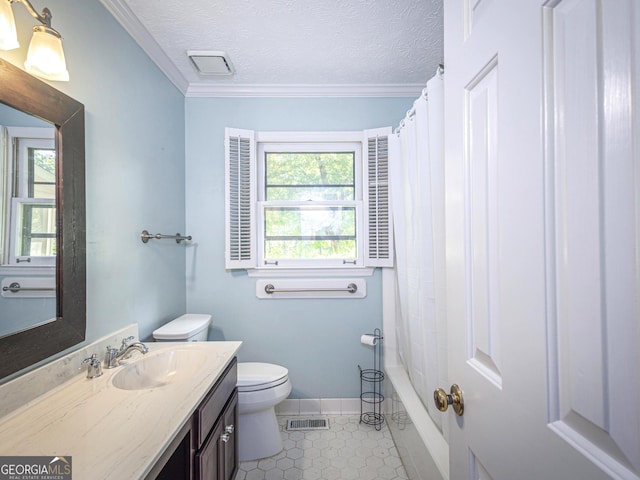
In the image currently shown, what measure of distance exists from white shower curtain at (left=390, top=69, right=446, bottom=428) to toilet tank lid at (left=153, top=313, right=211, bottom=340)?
1252mm

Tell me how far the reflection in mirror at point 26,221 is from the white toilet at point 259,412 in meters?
1.04

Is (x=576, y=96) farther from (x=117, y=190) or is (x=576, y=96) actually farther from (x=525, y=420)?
(x=117, y=190)

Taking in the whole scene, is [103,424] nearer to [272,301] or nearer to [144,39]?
[272,301]

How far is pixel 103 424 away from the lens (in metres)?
0.88

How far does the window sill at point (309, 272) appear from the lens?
2.28 meters

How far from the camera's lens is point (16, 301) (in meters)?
0.97

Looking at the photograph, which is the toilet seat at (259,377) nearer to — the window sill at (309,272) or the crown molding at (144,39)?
the window sill at (309,272)

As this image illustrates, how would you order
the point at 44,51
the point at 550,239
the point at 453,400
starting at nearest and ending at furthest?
1. the point at 550,239
2. the point at 453,400
3. the point at 44,51

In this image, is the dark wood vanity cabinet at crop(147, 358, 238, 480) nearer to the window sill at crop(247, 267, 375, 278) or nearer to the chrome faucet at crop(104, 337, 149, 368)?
the chrome faucet at crop(104, 337, 149, 368)

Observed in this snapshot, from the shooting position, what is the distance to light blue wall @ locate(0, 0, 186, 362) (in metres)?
1.26

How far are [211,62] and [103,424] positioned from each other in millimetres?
1925

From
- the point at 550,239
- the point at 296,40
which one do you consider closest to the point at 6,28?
the point at 296,40

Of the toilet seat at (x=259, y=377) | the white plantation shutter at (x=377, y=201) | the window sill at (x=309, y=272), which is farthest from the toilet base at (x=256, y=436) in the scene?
the white plantation shutter at (x=377, y=201)

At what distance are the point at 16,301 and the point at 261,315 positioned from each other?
145cm
